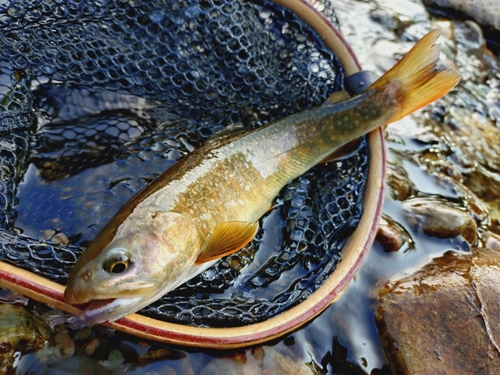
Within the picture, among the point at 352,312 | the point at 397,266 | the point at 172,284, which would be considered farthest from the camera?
the point at 397,266

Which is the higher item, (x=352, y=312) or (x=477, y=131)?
(x=477, y=131)

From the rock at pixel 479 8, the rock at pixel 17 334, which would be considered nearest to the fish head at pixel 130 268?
the rock at pixel 17 334

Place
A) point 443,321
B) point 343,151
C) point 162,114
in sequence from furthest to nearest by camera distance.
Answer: point 162,114, point 343,151, point 443,321

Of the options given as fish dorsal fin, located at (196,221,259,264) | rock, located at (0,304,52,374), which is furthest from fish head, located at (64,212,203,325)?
rock, located at (0,304,52,374)

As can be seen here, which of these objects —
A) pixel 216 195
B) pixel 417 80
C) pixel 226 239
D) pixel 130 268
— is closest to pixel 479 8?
pixel 417 80

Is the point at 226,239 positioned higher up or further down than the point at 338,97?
further down

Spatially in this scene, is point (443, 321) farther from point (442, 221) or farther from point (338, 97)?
point (338, 97)

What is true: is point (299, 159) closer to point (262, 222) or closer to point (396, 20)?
point (262, 222)

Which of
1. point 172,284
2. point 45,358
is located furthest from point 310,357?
point 45,358
